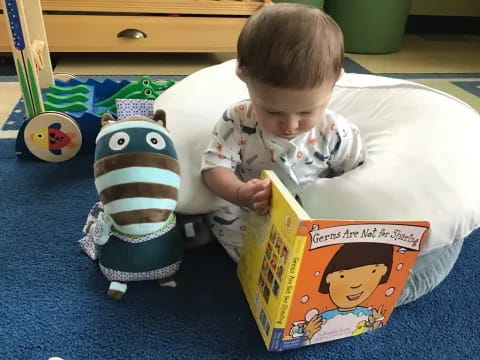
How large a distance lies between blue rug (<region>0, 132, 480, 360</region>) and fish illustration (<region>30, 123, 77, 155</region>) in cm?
29

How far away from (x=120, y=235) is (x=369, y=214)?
16.0 inches

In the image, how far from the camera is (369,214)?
72cm

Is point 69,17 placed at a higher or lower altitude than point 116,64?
higher

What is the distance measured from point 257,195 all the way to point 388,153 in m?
0.27

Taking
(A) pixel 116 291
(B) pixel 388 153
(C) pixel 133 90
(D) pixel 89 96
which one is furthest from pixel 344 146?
(D) pixel 89 96

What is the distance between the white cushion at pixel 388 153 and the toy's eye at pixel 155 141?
3.4 inches

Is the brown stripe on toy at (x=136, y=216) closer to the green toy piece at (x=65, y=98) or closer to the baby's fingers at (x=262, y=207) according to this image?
the baby's fingers at (x=262, y=207)

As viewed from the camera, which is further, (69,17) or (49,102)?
(69,17)

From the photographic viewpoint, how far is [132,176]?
76cm

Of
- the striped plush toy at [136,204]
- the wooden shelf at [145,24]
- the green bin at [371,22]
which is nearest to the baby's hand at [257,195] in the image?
the striped plush toy at [136,204]

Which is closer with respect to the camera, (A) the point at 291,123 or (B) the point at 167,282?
(A) the point at 291,123

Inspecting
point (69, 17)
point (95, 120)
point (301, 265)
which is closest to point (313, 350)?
point (301, 265)

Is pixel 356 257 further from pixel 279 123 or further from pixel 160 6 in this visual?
pixel 160 6

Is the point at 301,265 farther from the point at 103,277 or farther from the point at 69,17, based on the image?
the point at 69,17
